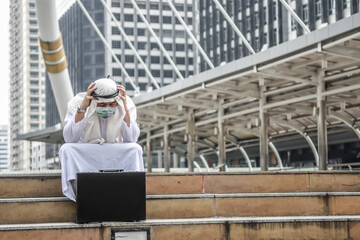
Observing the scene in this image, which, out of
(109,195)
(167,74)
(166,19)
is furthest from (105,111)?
(167,74)

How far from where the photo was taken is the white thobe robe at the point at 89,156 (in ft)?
20.5

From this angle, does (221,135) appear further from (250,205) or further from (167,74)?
(167,74)

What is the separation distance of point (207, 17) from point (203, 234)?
79.2 m

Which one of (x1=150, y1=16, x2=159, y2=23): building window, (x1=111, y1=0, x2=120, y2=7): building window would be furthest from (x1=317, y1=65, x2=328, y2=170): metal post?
(x1=150, y1=16, x2=159, y2=23): building window

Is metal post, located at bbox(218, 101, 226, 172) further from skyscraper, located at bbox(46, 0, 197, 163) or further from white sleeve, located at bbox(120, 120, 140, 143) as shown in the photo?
skyscraper, located at bbox(46, 0, 197, 163)

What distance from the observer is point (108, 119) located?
6.48 metres

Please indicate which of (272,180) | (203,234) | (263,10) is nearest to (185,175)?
(272,180)

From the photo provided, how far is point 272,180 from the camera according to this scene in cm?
750

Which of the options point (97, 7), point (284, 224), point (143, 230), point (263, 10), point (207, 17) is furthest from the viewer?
point (97, 7)

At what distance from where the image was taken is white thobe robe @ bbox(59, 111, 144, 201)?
6.25m

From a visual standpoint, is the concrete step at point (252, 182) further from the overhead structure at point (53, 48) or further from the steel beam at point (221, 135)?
the steel beam at point (221, 135)

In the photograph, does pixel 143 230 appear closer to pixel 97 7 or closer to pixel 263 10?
pixel 263 10

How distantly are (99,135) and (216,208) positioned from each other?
1366mm

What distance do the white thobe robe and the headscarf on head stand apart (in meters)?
0.06
